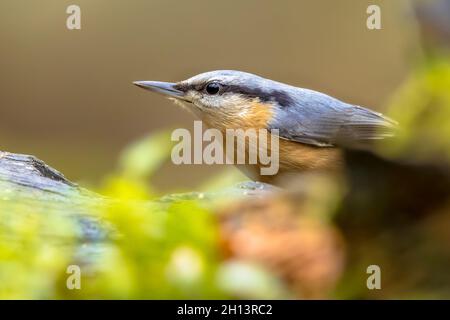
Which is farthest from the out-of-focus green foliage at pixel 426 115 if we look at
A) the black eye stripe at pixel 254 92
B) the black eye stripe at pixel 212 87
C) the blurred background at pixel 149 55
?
the blurred background at pixel 149 55

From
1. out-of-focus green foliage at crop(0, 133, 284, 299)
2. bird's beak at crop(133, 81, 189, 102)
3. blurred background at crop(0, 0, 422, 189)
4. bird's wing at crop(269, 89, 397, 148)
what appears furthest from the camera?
blurred background at crop(0, 0, 422, 189)

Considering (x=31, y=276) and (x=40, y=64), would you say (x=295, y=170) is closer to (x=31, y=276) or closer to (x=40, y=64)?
(x=31, y=276)

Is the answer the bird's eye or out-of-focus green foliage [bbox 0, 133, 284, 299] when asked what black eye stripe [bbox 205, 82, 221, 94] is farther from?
out-of-focus green foliage [bbox 0, 133, 284, 299]

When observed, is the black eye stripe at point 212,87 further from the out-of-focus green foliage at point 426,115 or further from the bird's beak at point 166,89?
the out-of-focus green foliage at point 426,115

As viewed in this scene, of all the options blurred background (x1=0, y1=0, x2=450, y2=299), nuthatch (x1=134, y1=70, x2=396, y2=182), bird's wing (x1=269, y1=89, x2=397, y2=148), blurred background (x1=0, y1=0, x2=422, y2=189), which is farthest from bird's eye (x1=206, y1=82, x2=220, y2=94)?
blurred background (x1=0, y1=0, x2=422, y2=189)

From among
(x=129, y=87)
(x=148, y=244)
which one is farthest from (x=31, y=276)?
(x=129, y=87)

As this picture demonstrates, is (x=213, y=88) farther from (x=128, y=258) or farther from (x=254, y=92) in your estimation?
(x=128, y=258)
